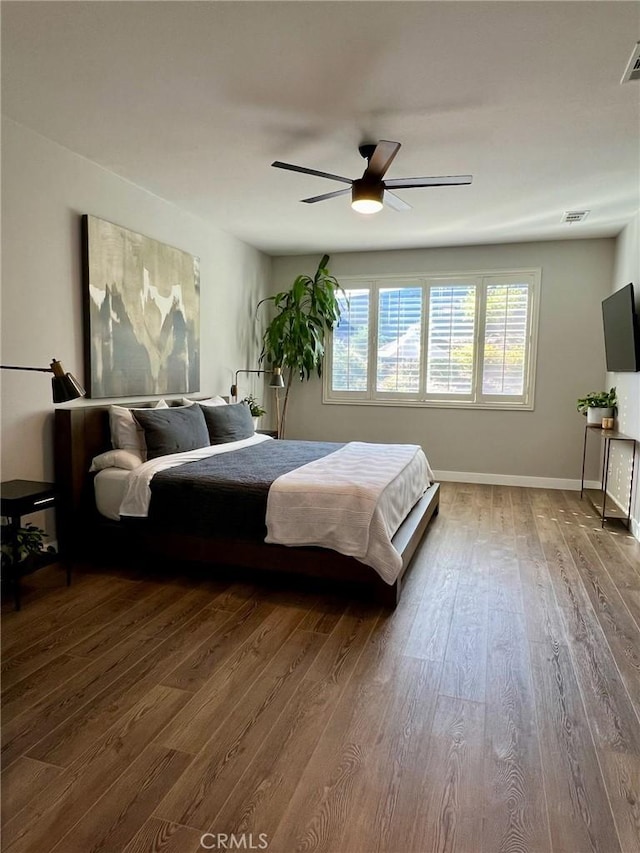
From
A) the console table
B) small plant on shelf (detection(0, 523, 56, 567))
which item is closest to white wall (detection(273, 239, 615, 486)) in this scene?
the console table

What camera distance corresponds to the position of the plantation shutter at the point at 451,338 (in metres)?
6.12

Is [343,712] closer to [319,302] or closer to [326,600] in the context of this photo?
[326,600]

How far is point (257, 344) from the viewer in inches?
259

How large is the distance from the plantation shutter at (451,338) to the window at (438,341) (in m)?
0.01

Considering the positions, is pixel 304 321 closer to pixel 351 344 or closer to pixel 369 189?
pixel 351 344

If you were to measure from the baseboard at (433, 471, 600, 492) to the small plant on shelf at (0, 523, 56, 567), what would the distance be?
4.47 meters

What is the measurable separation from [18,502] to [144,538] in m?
0.84

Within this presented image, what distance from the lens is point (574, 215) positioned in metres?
4.77

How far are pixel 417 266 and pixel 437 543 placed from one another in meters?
3.64

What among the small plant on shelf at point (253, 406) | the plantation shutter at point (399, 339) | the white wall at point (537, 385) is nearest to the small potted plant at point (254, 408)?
the small plant on shelf at point (253, 406)

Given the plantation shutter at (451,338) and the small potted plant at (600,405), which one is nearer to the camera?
the small potted plant at (600,405)

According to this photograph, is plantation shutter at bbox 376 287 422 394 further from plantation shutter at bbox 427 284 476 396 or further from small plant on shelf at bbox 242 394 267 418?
small plant on shelf at bbox 242 394 267 418

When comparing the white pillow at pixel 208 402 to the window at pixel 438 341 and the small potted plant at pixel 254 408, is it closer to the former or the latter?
the small potted plant at pixel 254 408

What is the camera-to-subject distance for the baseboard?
591 cm
